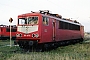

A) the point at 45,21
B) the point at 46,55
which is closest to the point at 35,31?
the point at 45,21

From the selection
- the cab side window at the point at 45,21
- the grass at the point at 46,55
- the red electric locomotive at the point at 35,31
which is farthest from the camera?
the cab side window at the point at 45,21

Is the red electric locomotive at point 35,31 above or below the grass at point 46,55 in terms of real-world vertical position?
above

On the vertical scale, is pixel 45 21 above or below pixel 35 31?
above

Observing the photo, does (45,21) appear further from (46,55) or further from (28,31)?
(46,55)

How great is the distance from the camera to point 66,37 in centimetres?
2489

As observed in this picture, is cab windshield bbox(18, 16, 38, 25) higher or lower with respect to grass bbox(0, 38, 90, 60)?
higher

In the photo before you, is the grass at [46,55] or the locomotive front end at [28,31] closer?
the grass at [46,55]

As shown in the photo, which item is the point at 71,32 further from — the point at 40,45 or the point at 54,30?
the point at 40,45

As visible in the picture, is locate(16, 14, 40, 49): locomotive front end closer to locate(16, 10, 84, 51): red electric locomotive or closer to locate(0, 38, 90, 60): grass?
locate(16, 10, 84, 51): red electric locomotive

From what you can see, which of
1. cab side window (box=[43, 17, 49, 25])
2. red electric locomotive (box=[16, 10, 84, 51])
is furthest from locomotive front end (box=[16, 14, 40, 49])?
cab side window (box=[43, 17, 49, 25])

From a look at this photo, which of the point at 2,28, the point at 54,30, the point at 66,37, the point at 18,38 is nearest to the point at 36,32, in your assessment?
the point at 18,38

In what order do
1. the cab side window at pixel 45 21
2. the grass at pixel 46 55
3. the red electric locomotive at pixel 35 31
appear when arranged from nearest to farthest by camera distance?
1. the grass at pixel 46 55
2. the red electric locomotive at pixel 35 31
3. the cab side window at pixel 45 21

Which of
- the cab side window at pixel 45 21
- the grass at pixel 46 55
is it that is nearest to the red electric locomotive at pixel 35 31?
the cab side window at pixel 45 21

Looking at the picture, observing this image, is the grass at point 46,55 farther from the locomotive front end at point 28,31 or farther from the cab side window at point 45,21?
the cab side window at point 45,21
